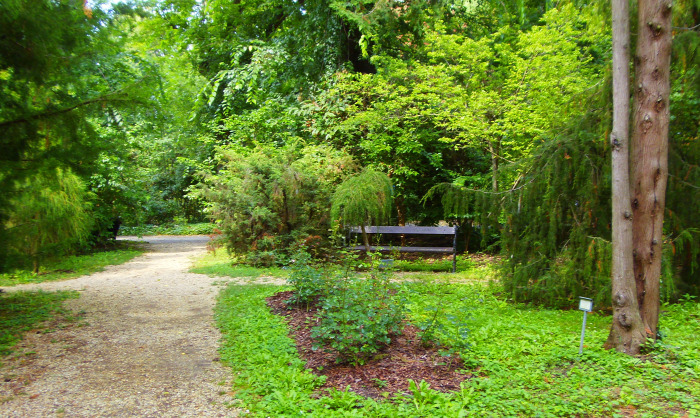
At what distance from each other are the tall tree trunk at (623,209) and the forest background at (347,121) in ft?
3.48

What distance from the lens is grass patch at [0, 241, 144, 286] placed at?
845 centimetres

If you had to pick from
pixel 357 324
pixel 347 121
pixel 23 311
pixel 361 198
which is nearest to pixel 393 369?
pixel 357 324

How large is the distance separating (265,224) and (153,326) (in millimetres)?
4674

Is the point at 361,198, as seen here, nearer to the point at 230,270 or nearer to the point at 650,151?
the point at 230,270

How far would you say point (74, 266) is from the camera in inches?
407

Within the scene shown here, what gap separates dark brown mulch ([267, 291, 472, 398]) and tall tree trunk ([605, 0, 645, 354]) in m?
1.63

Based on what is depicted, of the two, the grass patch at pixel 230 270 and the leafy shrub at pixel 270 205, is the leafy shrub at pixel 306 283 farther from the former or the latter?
the leafy shrub at pixel 270 205

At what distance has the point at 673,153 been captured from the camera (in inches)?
233

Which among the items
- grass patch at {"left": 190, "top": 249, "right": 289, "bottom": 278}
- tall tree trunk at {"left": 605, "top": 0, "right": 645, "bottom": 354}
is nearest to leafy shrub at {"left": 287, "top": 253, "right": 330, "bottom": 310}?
grass patch at {"left": 190, "top": 249, "right": 289, "bottom": 278}

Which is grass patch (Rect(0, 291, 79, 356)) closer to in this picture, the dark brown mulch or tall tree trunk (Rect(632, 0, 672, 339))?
the dark brown mulch

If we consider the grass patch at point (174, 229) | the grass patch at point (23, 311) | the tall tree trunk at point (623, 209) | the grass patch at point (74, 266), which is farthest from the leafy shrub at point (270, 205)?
the grass patch at point (174, 229)

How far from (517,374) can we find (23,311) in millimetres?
6231

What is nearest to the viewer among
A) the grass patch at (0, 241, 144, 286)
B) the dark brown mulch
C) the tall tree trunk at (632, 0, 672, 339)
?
the dark brown mulch

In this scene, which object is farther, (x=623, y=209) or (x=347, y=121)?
(x=347, y=121)
